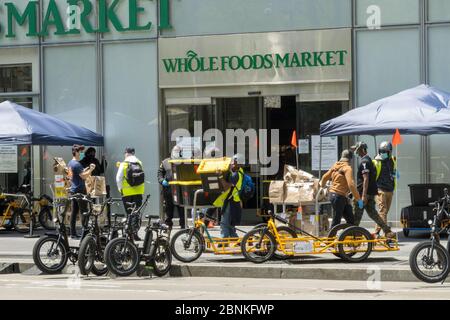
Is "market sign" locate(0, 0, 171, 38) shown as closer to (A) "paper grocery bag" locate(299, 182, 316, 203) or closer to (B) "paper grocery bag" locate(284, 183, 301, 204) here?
(B) "paper grocery bag" locate(284, 183, 301, 204)

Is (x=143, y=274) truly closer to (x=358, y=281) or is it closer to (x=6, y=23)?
(x=358, y=281)

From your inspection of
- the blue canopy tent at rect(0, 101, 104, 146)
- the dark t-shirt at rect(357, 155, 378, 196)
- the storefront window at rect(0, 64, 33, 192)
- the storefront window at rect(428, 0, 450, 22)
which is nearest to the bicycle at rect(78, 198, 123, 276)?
the dark t-shirt at rect(357, 155, 378, 196)

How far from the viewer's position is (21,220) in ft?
70.3

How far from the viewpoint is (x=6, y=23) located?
77.2 ft

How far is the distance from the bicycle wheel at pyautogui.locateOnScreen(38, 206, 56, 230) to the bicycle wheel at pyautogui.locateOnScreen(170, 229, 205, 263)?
689cm

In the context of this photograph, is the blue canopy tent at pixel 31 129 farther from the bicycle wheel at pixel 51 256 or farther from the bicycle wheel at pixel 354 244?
the bicycle wheel at pixel 354 244

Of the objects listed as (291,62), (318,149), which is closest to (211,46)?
(291,62)

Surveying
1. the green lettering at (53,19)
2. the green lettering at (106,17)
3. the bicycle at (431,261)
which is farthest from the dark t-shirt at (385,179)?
the green lettering at (53,19)

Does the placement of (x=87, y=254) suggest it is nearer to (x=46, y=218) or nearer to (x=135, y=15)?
(x=46, y=218)

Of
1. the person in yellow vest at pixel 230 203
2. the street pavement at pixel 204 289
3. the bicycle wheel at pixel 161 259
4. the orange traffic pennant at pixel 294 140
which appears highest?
the orange traffic pennant at pixel 294 140

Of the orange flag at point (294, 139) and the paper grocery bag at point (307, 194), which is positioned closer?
the paper grocery bag at point (307, 194)

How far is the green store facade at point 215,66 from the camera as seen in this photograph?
2088cm

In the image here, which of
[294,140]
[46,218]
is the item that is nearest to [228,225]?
[294,140]

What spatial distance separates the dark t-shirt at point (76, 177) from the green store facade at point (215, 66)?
3.44 metres
